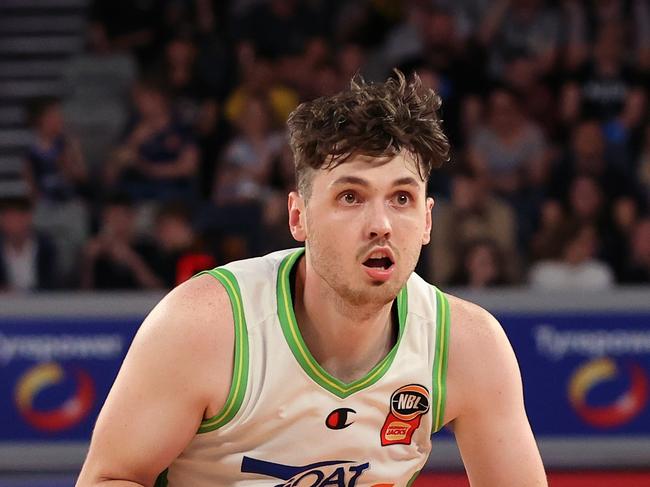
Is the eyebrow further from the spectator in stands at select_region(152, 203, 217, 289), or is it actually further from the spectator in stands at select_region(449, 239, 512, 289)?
the spectator in stands at select_region(152, 203, 217, 289)

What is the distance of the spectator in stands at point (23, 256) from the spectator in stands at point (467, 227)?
2.42 m

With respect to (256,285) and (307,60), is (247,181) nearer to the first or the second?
(307,60)

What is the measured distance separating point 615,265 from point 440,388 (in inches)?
203

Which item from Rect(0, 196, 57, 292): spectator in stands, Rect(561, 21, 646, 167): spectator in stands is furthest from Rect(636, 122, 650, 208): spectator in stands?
Rect(0, 196, 57, 292): spectator in stands

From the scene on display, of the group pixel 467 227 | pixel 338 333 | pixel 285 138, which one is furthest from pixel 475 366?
pixel 285 138

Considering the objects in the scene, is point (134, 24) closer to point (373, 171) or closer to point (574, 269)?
point (574, 269)

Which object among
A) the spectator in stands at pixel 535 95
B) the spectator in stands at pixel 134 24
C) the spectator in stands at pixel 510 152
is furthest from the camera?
the spectator in stands at pixel 134 24

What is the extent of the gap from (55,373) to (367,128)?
4.45m

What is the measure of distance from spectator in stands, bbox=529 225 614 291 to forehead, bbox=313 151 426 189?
4.95 m

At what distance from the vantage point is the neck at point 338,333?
2.95 metres

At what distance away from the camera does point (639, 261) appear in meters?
7.84

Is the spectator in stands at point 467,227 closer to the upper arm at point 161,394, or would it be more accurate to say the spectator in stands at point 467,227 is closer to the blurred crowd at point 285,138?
the blurred crowd at point 285,138

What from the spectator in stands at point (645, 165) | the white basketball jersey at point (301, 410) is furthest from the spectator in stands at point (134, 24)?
the white basketball jersey at point (301, 410)

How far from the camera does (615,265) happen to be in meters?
7.87
